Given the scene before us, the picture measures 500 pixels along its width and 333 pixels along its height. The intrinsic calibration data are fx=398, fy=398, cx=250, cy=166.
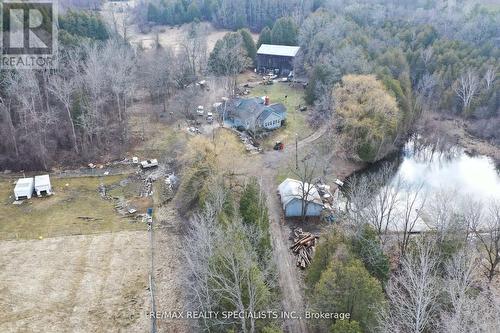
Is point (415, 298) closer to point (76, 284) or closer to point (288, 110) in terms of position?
point (76, 284)

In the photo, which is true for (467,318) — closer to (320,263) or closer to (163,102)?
(320,263)

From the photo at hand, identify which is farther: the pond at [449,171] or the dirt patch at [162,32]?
the dirt patch at [162,32]

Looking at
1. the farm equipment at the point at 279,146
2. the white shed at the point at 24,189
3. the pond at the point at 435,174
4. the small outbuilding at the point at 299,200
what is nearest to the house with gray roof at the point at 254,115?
the farm equipment at the point at 279,146

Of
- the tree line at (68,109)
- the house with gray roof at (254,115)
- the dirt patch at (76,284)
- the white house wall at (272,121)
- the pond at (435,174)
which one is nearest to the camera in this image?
the dirt patch at (76,284)

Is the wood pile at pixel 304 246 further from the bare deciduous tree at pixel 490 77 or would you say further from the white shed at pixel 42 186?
the bare deciduous tree at pixel 490 77

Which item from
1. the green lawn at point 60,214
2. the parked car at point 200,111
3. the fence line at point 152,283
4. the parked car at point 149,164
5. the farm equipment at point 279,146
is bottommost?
the fence line at point 152,283
